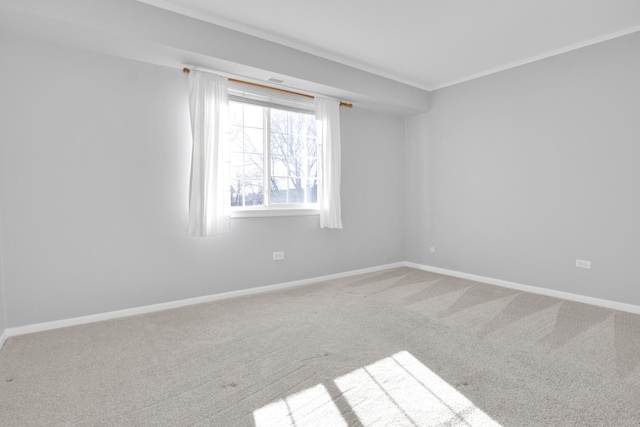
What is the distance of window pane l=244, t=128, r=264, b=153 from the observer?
3.97 metres

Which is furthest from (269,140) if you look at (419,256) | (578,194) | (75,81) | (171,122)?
(578,194)

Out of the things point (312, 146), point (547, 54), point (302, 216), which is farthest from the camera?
point (312, 146)

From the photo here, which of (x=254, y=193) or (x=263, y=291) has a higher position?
(x=254, y=193)

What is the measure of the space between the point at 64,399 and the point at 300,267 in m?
2.81

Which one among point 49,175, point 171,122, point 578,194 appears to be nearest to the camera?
point 49,175

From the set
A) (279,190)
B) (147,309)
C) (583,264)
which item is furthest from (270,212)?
(583,264)

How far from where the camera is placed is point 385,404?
1.89m

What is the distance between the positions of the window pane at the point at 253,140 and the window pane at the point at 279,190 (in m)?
0.43

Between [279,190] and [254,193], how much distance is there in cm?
35

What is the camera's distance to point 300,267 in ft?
14.5

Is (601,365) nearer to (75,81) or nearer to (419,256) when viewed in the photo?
(419,256)

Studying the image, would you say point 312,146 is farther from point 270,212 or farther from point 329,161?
point 270,212

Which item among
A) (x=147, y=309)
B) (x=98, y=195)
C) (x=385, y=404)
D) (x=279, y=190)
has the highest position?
(x=279, y=190)

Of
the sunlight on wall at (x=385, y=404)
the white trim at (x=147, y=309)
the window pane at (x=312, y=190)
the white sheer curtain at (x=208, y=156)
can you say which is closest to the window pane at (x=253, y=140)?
the white sheer curtain at (x=208, y=156)
